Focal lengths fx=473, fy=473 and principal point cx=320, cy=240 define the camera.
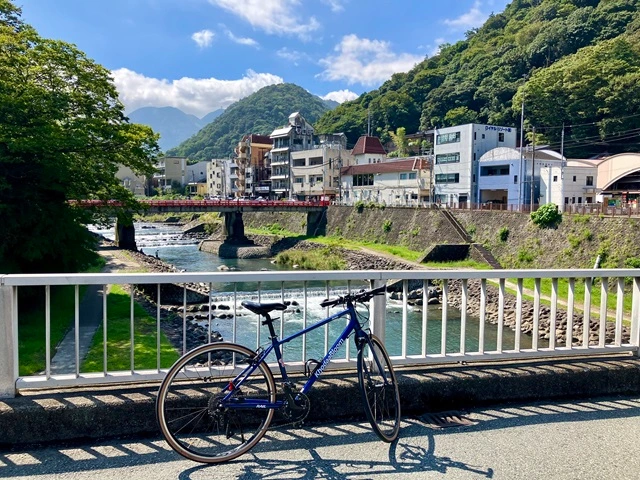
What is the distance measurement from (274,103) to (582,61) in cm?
11243

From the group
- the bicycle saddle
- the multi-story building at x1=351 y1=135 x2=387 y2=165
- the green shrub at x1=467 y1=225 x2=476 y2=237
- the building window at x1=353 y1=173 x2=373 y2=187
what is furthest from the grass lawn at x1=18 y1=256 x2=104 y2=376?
the multi-story building at x1=351 y1=135 x2=387 y2=165

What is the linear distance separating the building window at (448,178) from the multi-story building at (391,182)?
130 cm

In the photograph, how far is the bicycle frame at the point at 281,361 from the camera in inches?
117

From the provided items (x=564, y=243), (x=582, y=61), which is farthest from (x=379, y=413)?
(x=582, y=61)

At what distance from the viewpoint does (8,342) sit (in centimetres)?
301

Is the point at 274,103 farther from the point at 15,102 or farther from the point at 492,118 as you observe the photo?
the point at 15,102

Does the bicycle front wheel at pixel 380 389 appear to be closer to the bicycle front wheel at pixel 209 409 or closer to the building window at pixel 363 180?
the bicycle front wheel at pixel 209 409

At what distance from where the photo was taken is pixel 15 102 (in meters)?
11.3

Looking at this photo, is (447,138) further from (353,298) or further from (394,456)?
(394,456)

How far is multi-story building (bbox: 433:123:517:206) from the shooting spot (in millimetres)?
40500

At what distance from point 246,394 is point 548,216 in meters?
25.9

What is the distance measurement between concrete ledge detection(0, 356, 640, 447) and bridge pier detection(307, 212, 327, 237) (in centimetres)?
3989

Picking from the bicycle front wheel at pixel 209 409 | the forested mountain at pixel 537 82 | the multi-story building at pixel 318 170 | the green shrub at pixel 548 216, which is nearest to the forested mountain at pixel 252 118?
the forested mountain at pixel 537 82

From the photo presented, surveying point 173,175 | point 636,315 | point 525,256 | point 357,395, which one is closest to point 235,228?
point 525,256
